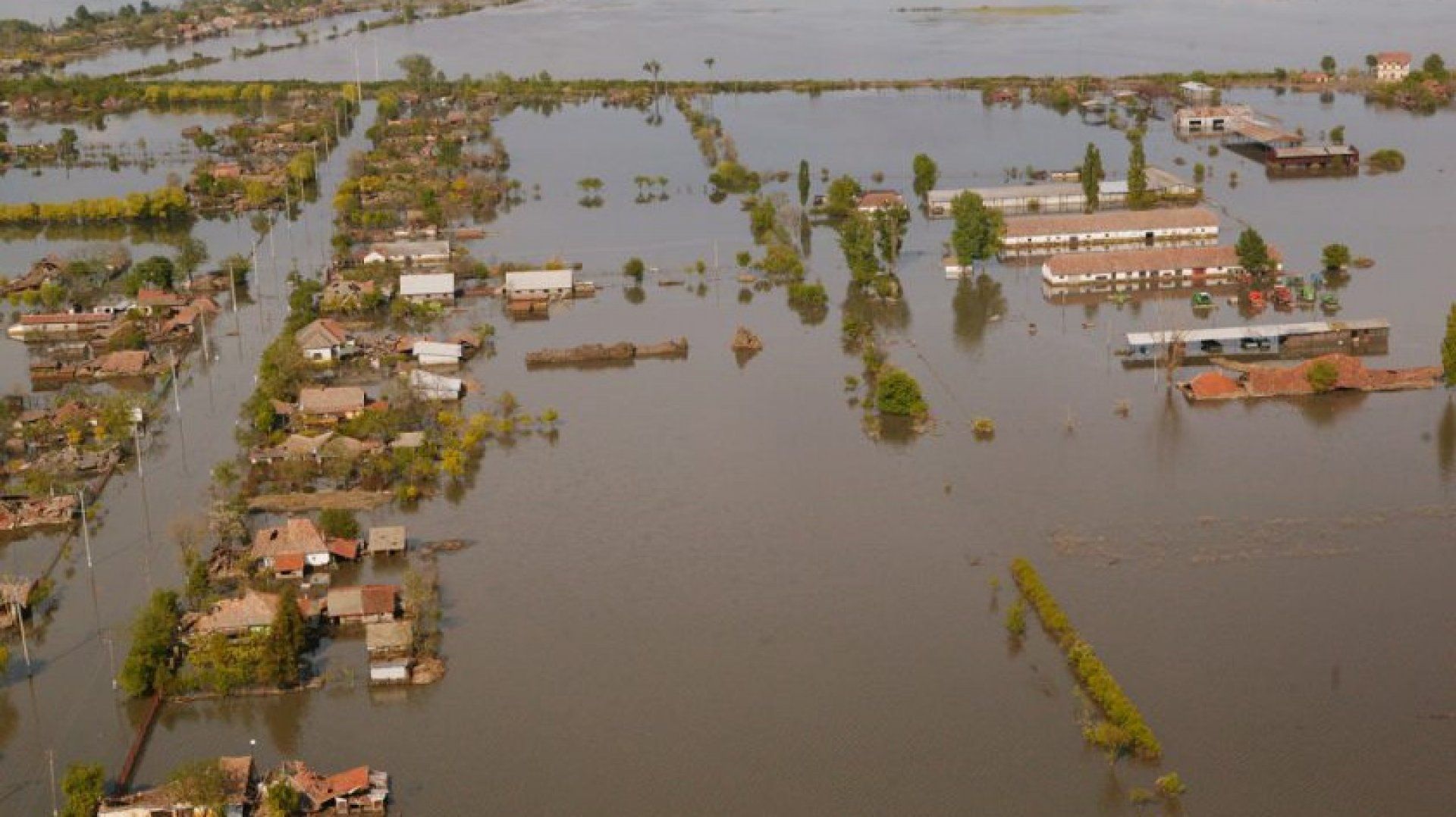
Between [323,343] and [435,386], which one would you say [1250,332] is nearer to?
[435,386]

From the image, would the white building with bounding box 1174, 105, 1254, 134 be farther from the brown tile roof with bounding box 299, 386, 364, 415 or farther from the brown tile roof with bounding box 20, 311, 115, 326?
the brown tile roof with bounding box 20, 311, 115, 326

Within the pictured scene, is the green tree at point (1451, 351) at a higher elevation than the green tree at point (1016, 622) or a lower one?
higher

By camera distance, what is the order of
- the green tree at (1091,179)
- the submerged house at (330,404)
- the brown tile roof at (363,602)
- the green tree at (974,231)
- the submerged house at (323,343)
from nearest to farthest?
the brown tile roof at (363,602), the submerged house at (330,404), the submerged house at (323,343), the green tree at (974,231), the green tree at (1091,179)

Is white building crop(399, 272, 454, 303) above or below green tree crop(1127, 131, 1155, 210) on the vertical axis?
below

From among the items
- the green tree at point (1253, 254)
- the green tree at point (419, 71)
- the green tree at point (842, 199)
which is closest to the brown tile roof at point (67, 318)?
the green tree at point (842, 199)

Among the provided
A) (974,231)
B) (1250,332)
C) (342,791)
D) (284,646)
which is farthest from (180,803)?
(974,231)

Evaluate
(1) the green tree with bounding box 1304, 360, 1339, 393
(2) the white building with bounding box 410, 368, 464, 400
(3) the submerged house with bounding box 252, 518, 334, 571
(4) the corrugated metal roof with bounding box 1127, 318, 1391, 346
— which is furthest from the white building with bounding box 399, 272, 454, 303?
(1) the green tree with bounding box 1304, 360, 1339, 393

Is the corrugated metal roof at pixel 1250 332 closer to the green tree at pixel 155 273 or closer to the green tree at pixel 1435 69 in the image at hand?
the green tree at pixel 155 273
